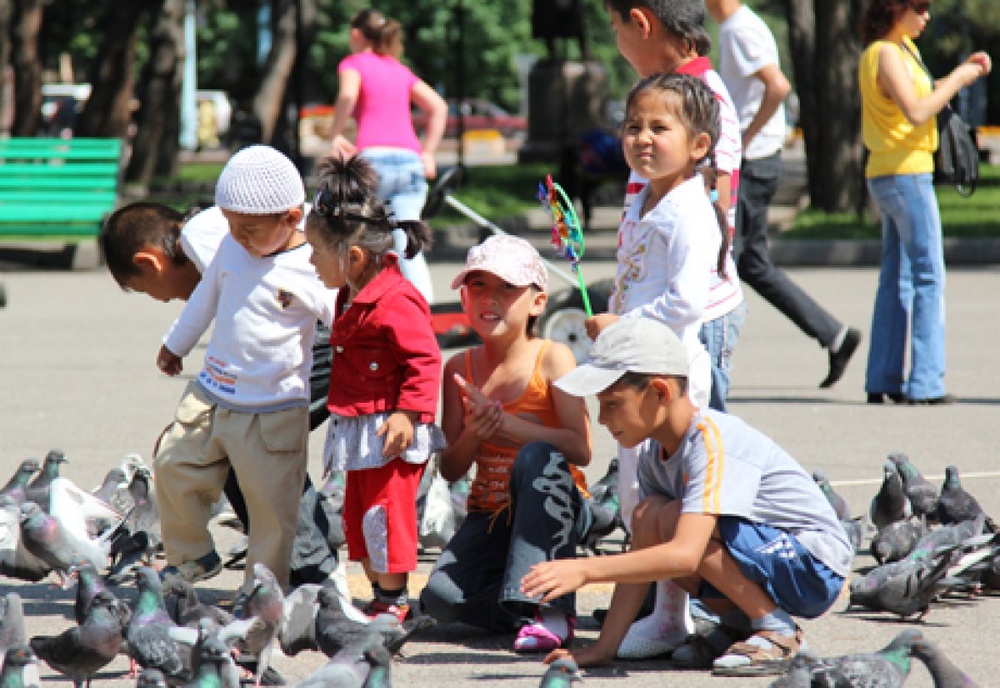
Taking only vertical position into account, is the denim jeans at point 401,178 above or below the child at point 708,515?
above

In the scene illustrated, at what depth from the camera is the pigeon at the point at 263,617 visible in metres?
4.13

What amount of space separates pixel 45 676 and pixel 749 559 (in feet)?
6.17

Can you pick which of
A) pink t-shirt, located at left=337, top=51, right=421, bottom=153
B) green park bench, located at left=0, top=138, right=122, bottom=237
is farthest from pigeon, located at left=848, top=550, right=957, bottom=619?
green park bench, located at left=0, top=138, right=122, bottom=237

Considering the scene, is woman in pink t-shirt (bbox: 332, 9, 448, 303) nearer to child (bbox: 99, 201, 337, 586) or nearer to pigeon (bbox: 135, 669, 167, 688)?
child (bbox: 99, 201, 337, 586)

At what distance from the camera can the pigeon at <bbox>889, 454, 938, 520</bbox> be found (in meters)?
5.69

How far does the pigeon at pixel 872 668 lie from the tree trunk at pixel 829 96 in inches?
601

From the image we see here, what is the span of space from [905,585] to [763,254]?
4187 millimetres

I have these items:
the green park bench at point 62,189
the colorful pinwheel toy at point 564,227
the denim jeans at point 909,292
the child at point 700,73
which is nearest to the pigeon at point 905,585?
the child at point 700,73

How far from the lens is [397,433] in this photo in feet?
15.5

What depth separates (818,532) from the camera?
14.5ft

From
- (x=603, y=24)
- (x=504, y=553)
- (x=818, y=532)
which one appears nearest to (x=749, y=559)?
Answer: (x=818, y=532)

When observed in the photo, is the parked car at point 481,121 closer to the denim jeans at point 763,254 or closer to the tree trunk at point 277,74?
the tree trunk at point 277,74

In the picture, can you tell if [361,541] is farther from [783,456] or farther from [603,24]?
[603,24]

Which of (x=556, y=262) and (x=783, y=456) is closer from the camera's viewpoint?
(x=783, y=456)
